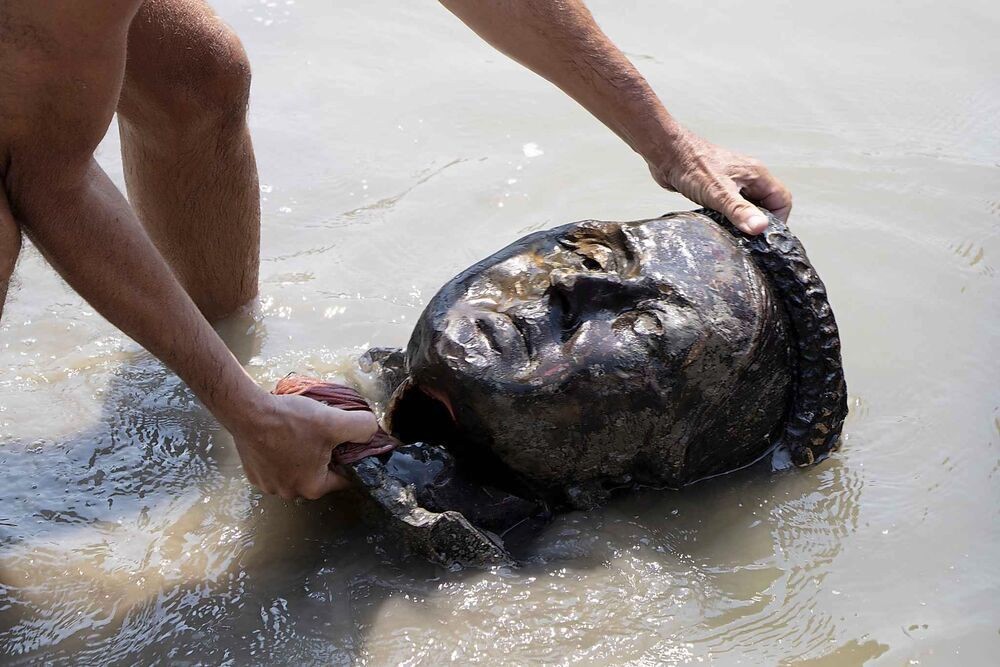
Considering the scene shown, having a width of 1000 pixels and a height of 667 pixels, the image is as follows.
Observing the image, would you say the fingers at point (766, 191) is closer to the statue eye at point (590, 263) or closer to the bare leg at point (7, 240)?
the statue eye at point (590, 263)

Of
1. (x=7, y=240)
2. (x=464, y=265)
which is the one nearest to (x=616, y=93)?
(x=464, y=265)

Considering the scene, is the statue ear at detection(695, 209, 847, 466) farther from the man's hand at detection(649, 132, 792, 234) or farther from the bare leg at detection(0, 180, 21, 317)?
the bare leg at detection(0, 180, 21, 317)

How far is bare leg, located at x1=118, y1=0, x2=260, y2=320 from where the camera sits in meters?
3.15

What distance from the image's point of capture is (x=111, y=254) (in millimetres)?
2559

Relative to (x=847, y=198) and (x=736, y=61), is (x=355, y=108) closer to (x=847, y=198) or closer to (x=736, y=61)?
(x=736, y=61)

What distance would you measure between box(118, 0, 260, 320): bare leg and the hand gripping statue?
0.82m

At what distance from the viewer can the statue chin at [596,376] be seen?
269 centimetres

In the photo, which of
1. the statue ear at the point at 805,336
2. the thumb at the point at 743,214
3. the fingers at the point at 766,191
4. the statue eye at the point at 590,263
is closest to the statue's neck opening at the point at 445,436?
the statue eye at the point at 590,263

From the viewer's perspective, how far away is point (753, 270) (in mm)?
2859

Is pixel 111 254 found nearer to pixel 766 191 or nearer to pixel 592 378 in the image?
pixel 592 378

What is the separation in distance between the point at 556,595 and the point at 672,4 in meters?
3.76

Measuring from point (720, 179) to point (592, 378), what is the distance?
29.9 inches

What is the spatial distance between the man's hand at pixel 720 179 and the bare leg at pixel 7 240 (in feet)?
5.70

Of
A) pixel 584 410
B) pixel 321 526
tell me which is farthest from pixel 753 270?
pixel 321 526
